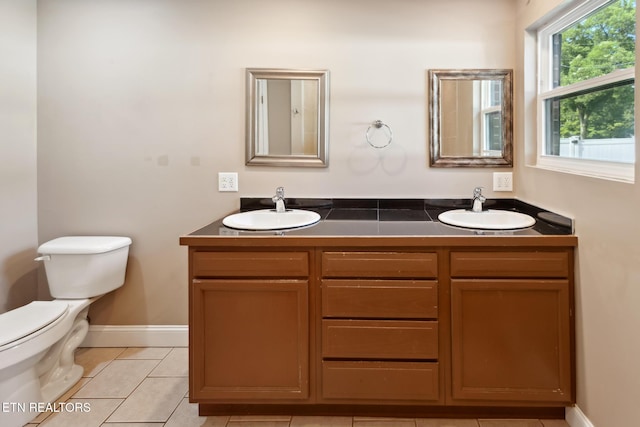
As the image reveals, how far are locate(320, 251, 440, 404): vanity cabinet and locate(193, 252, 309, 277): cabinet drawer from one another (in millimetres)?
115

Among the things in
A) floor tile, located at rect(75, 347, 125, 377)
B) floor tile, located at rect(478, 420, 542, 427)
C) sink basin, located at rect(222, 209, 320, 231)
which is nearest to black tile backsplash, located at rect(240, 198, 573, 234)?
sink basin, located at rect(222, 209, 320, 231)

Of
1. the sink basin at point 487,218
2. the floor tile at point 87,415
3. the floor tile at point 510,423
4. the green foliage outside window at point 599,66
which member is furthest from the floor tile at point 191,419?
the green foliage outside window at point 599,66

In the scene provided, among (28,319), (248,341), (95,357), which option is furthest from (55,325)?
(248,341)

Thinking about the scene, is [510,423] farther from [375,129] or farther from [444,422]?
[375,129]

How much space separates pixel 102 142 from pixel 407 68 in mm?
1832

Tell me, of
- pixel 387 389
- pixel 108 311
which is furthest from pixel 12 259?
pixel 387 389

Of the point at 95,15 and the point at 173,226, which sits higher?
the point at 95,15

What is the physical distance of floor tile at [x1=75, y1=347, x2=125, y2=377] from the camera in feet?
8.21

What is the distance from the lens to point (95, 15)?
263 cm

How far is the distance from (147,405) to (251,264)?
0.88m

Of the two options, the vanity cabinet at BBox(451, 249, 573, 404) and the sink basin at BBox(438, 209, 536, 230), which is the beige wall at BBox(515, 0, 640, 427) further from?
the sink basin at BBox(438, 209, 536, 230)

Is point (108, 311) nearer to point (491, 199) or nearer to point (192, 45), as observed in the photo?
point (192, 45)

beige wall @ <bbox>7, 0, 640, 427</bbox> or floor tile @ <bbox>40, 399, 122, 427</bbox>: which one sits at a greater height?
beige wall @ <bbox>7, 0, 640, 427</bbox>

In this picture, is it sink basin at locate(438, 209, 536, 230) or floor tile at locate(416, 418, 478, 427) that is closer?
floor tile at locate(416, 418, 478, 427)
